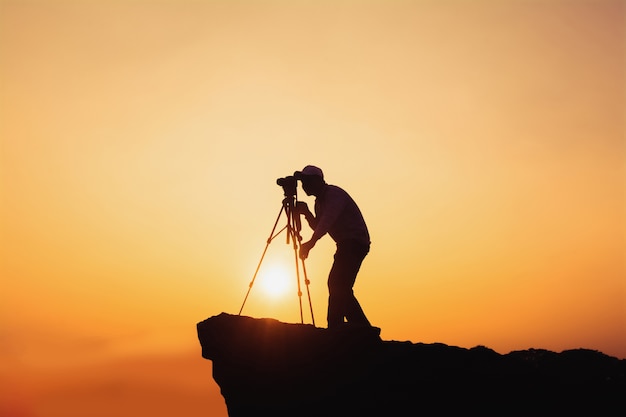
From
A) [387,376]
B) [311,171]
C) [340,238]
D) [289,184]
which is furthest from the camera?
[289,184]

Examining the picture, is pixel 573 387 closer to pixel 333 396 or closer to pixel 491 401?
pixel 491 401

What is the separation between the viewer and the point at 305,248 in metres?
12.4

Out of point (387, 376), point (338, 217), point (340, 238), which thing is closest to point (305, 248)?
point (340, 238)

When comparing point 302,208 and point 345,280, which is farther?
point 302,208

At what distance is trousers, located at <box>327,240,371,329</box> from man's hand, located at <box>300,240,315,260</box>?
1.68ft

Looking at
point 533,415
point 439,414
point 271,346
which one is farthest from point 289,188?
point 533,415

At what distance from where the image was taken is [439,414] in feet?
35.0

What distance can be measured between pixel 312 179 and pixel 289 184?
42.9 inches

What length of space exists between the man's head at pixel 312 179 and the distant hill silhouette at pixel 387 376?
2532mm

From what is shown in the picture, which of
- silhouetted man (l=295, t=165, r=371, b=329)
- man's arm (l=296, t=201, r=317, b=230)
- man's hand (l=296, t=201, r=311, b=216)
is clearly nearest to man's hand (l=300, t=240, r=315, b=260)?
silhouetted man (l=295, t=165, r=371, b=329)

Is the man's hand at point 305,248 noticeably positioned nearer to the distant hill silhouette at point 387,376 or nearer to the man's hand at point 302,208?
the man's hand at point 302,208

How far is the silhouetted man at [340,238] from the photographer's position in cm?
1219

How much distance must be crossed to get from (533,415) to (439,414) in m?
1.47

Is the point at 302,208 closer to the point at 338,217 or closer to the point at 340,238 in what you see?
the point at 338,217
